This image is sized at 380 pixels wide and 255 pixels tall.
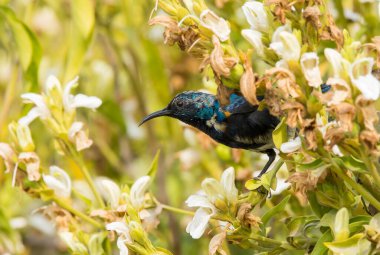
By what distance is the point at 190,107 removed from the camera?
1794mm

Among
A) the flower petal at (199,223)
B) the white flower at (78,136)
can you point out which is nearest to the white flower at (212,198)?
the flower petal at (199,223)

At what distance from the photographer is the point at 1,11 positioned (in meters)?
1.94

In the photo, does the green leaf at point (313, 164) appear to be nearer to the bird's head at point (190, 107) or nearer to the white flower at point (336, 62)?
the white flower at point (336, 62)

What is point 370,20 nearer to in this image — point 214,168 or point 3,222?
point 214,168

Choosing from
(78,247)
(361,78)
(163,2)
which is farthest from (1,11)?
(361,78)

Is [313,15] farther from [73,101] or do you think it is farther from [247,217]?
[73,101]

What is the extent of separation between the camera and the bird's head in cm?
179

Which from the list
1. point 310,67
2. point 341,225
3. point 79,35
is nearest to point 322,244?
point 341,225

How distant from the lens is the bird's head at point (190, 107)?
1.79 metres

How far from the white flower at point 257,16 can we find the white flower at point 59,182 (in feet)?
1.97

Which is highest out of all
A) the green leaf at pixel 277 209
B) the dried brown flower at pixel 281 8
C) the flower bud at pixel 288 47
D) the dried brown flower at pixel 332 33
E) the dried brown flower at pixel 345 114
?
Result: the dried brown flower at pixel 281 8

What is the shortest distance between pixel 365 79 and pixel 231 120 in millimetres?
586

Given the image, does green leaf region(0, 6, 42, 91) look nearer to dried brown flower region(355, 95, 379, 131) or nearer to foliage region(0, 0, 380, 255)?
foliage region(0, 0, 380, 255)

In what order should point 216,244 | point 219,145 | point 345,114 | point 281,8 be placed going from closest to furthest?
point 345,114 → point 281,8 → point 216,244 → point 219,145
